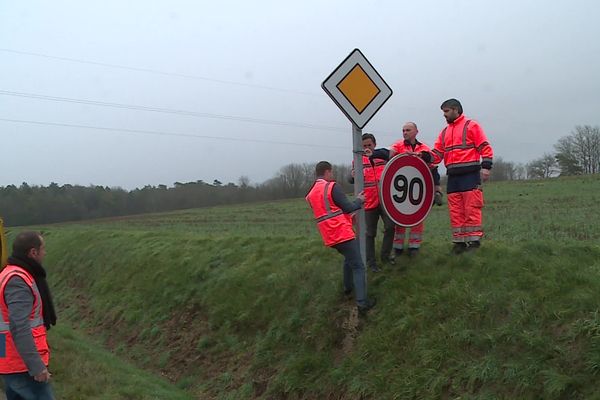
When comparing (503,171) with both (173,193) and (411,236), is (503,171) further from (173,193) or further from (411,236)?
(411,236)

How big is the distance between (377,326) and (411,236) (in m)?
1.45

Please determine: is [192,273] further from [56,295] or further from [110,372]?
[56,295]

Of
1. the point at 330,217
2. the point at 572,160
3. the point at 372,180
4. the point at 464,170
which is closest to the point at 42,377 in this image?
the point at 330,217

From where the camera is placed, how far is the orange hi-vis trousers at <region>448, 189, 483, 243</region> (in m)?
5.96

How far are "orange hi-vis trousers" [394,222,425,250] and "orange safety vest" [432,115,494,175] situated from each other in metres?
0.86

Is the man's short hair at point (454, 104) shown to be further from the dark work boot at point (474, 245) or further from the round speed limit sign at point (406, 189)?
the dark work boot at point (474, 245)

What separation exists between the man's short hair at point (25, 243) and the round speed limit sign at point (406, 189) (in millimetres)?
3489

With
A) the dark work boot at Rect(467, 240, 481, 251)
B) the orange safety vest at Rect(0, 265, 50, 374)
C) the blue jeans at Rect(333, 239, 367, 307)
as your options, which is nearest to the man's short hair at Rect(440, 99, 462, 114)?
the dark work boot at Rect(467, 240, 481, 251)

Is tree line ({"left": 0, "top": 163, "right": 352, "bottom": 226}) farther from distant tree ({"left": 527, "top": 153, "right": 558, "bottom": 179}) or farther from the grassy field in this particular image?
the grassy field

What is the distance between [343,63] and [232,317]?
188 inches

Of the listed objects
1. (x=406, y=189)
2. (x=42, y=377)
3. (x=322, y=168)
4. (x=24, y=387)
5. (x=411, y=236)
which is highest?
(x=322, y=168)

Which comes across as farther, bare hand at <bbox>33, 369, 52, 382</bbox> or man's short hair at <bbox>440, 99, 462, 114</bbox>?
man's short hair at <bbox>440, 99, 462, 114</bbox>

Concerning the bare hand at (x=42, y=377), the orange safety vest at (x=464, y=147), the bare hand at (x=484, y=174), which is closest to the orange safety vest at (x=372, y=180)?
the orange safety vest at (x=464, y=147)

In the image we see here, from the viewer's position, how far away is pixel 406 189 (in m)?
5.77
